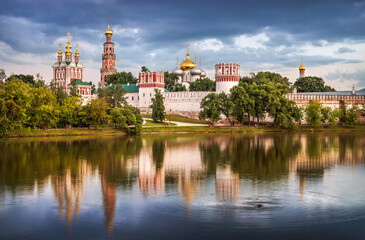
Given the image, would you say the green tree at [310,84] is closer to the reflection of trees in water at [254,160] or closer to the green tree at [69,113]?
the green tree at [69,113]

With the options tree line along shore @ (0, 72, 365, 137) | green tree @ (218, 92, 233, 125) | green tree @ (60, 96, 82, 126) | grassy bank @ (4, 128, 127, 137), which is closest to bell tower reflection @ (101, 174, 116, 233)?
tree line along shore @ (0, 72, 365, 137)

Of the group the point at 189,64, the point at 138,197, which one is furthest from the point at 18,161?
the point at 189,64

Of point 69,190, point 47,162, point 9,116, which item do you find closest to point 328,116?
point 9,116

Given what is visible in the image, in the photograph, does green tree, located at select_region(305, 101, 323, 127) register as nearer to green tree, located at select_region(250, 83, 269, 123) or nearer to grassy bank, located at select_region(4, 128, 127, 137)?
green tree, located at select_region(250, 83, 269, 123)

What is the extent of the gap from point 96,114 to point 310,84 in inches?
Result: 2033

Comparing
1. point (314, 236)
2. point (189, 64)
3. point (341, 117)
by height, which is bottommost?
point (314, 236)

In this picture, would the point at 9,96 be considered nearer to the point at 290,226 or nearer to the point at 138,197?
the point at 138,197

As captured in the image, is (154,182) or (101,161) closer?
(154,182)

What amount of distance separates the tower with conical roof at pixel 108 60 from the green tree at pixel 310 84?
41.8 metres

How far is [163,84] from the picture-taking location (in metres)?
78.1

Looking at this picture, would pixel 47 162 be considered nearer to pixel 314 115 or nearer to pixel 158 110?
pixel 158 110

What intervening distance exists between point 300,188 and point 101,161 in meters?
12.7

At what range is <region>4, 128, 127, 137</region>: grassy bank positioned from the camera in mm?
43500

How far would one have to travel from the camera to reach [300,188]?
16703 millimetres
